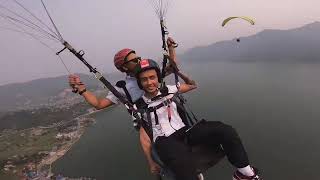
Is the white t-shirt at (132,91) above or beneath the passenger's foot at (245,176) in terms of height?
above

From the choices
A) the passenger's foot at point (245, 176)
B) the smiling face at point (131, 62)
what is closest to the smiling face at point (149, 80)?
the smiling face at point (131, 62)

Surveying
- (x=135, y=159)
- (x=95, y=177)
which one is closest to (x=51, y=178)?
(x=95, y=177)

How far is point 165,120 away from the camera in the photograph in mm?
3707

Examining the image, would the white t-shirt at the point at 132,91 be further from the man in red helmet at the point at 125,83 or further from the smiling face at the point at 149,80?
the smiling face at the point at 149,80

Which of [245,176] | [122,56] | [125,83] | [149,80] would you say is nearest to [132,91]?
[125,83]

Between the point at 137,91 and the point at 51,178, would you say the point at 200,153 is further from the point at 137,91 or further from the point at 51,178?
the point at 51,178

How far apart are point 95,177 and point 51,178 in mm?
10568

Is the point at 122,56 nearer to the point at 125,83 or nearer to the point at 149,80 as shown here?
the point at 125,83

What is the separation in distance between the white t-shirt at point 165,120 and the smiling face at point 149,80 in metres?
0.17

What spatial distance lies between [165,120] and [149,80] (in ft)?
1.71

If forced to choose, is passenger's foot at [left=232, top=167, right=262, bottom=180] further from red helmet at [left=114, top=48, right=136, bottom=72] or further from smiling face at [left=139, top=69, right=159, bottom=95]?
red helmet at [left=114, top=48, right=136, bottom=72]

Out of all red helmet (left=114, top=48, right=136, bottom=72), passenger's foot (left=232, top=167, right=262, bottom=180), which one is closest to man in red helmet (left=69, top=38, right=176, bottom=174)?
red helmet (left=114, top=48, right=136, bottom=72)

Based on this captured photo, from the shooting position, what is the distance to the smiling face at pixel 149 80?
12.0 ft

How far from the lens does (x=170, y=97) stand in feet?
12.5
